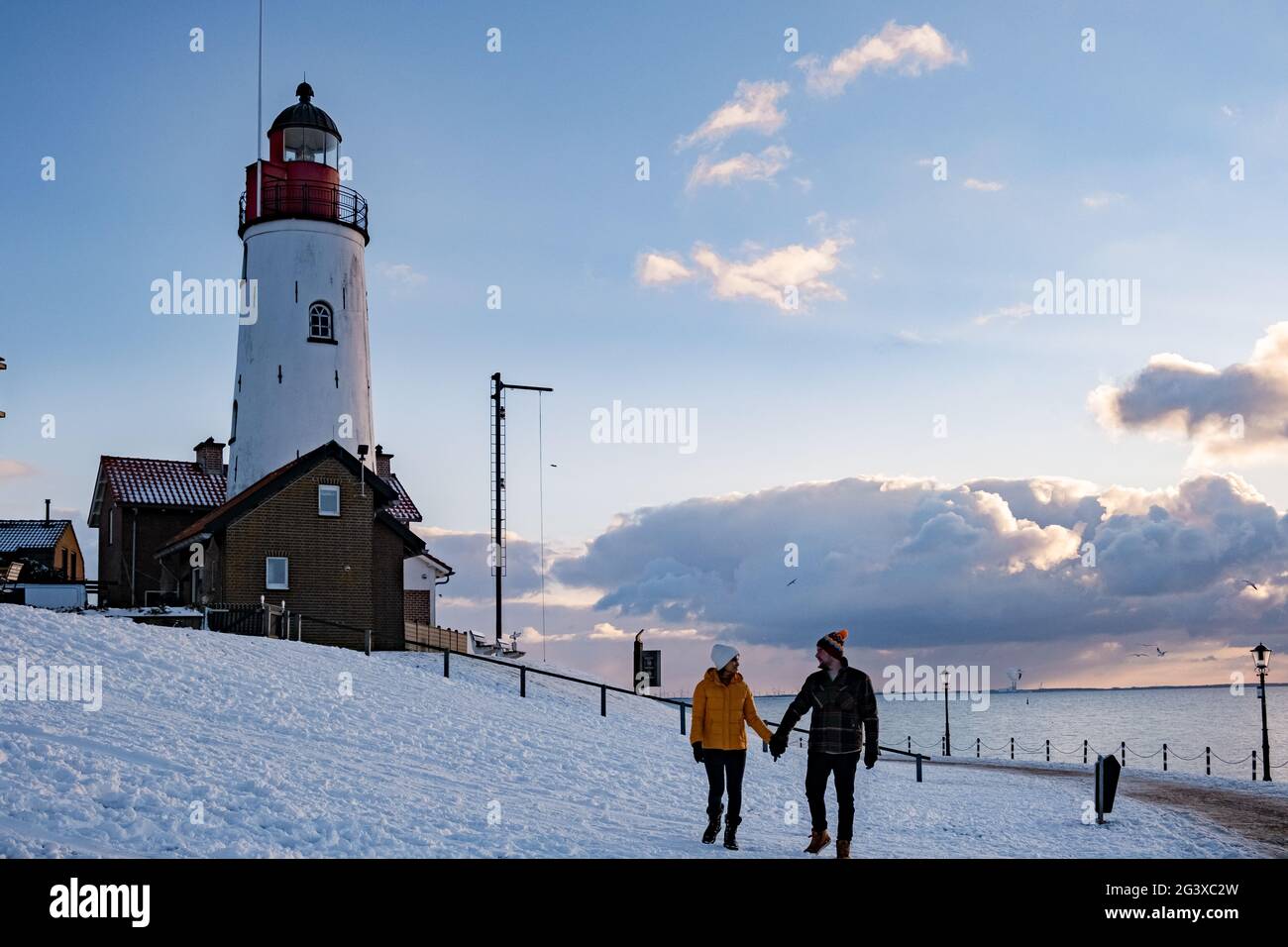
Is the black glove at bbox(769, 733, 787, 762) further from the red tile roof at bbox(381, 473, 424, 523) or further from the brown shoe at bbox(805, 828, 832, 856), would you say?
the red tile roof at bbox(381, 473, 424, 523)

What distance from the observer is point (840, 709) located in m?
11.0

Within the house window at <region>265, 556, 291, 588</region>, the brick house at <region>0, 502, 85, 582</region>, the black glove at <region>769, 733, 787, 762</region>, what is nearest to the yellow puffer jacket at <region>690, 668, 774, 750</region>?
the black glove at <region>769, 733, 787, 762</region>

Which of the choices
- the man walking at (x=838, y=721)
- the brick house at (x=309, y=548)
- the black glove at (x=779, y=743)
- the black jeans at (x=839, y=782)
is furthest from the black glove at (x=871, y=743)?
the brick house at (x=309, y=548)

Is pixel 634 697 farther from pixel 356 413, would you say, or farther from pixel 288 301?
pixel 288 301

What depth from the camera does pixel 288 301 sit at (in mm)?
41969

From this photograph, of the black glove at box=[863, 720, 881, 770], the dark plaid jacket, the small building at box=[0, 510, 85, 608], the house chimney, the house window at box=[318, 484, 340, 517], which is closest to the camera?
the black glove at box=[863, 720, 881, 770]

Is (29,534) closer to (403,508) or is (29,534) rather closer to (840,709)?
(403,508)

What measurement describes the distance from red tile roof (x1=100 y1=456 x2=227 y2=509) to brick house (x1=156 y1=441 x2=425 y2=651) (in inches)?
385

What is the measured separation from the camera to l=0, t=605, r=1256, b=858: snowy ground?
11172 mm

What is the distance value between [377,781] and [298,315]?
98.8 ft

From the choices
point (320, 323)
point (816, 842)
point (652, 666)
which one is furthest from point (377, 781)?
point (320, 323)

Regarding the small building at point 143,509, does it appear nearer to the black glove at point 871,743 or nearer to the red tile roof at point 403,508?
the red tile roof at point 403,508
